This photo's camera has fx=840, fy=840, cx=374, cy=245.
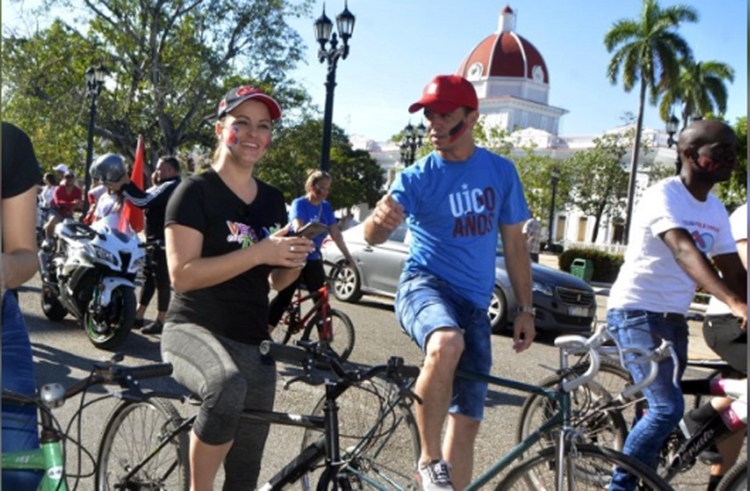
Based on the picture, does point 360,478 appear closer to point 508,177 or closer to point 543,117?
point 508,177

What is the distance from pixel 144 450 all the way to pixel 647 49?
38.0 m

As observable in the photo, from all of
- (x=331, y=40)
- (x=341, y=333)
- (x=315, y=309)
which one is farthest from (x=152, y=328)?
(x=331, y=40)

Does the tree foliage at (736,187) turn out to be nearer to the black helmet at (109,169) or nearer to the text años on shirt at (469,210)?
the black helmet at (109,169)

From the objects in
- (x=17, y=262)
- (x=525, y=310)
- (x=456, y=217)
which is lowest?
(x=525, y=310)

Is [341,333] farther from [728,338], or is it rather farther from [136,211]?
[728,338]

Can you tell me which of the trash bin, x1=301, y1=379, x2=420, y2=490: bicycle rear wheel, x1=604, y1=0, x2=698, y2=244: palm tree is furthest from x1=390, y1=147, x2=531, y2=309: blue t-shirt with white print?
x1=604, y1=0, x2=698, y2=244: palm tree

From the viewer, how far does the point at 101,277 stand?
26.0 feet

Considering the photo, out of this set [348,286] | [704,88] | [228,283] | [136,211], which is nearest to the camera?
[228,283]

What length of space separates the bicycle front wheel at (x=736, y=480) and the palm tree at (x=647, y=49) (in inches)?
1369

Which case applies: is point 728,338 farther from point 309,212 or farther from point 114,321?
point 114,321

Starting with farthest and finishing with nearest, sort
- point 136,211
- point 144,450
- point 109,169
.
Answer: point 136,211, point 109,169, point 144,450

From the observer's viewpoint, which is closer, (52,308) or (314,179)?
(314,179)

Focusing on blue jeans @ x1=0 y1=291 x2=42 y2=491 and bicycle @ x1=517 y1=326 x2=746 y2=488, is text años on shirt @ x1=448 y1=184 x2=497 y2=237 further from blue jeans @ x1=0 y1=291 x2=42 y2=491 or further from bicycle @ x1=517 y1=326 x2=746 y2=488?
blue jeans @ x1=0 y1=291 x2=42 y2=491

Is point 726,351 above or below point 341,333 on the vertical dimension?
above
